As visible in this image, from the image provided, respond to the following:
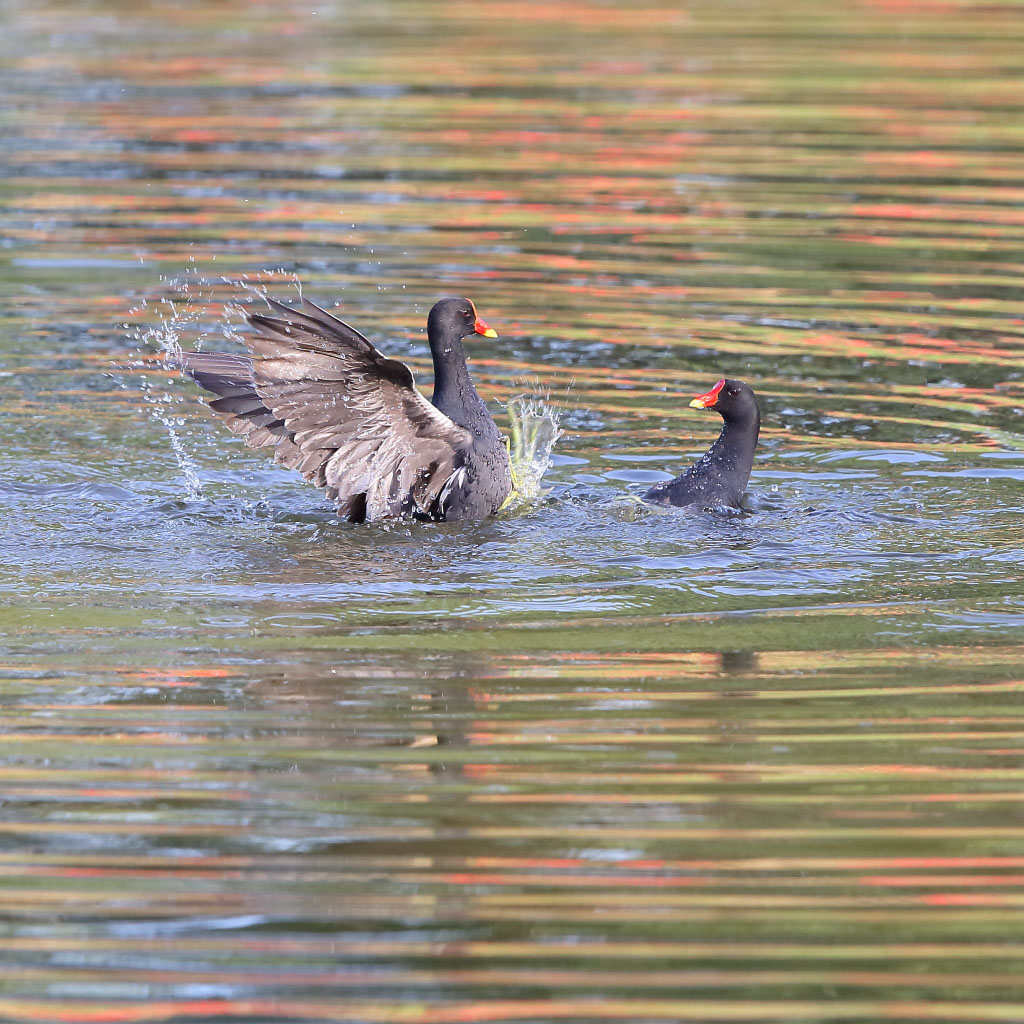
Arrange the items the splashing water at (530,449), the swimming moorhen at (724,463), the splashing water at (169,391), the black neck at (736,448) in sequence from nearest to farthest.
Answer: the swimming moorhen at (724,463), the black neck at (736,448), the splashing water at (530,449), the splashing water at (169,391)

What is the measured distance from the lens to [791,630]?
270 inches

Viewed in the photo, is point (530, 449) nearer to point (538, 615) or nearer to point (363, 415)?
point (363, 415)

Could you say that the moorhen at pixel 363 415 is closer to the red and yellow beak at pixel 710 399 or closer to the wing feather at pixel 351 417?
the wing feather at pixel 351 417

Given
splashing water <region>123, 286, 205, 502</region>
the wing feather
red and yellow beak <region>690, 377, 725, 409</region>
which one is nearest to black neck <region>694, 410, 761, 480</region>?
red and yellow beak <region>690, 377, 725, 409</region>

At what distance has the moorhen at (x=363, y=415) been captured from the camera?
789 cm

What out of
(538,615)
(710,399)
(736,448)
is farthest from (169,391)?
(538,615)

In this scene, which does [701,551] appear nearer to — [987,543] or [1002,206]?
[987,543]

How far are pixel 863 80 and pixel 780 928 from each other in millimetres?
16713

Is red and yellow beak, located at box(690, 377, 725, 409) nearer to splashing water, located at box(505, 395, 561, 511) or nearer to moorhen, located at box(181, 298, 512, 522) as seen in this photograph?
splashing water, located at box(505, 395, 561, 511)

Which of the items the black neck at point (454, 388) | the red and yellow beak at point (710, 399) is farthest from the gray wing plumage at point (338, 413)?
the red and yellow beak at point (710, 399)

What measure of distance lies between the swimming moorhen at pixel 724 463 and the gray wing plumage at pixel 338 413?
1.02m

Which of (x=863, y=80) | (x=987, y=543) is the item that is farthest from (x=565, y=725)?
(x=863, y=80)

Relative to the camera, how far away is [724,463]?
8.63 meters

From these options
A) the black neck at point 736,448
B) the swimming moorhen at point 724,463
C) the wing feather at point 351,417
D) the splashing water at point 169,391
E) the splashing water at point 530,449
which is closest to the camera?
the wing feather at point 351,417
